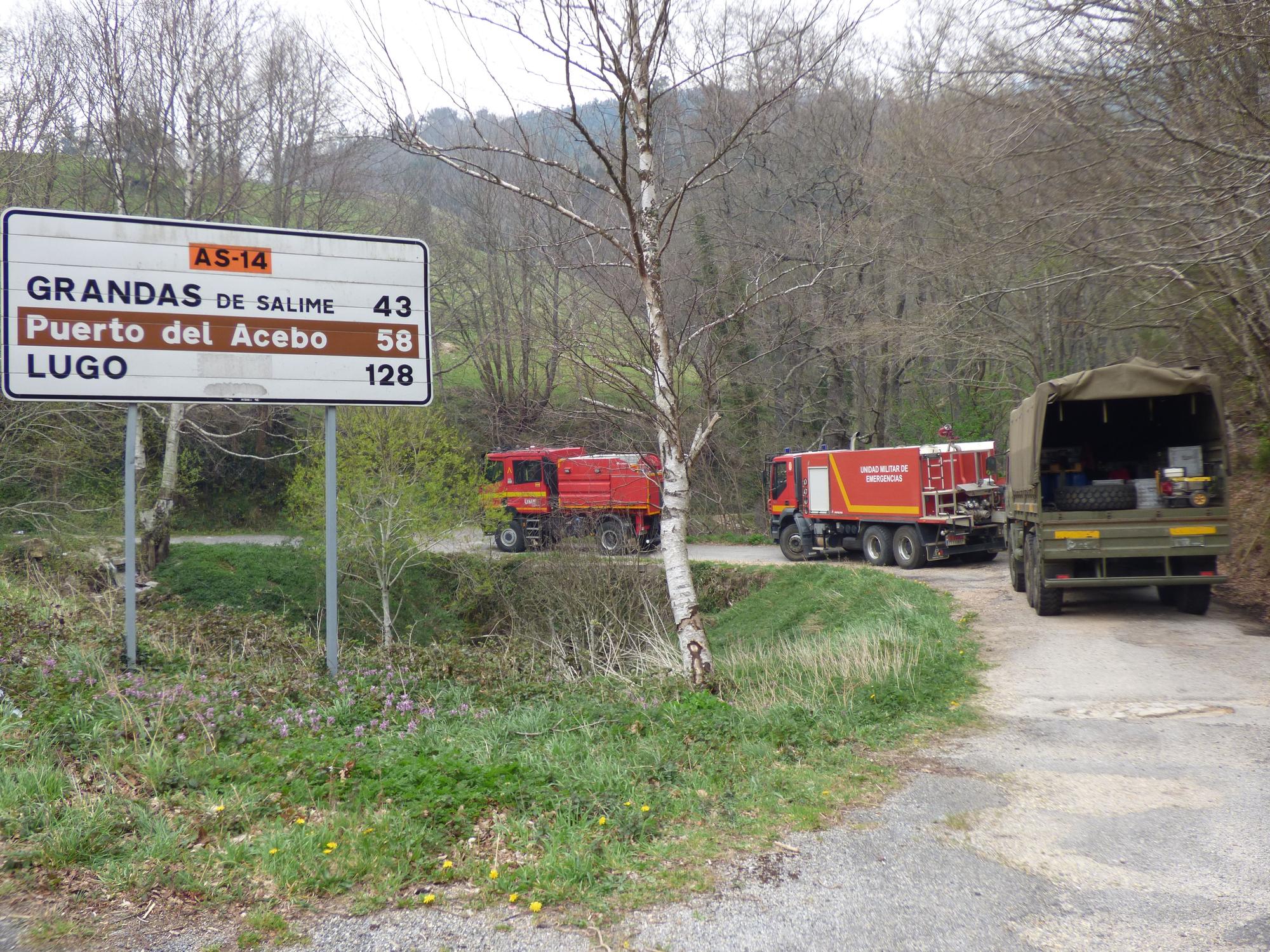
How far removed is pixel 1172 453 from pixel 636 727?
365 inches

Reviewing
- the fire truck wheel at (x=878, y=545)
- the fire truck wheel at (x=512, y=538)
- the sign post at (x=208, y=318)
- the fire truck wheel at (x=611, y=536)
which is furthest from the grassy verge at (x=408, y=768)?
the fire truck wheel at (x=512, y=538)

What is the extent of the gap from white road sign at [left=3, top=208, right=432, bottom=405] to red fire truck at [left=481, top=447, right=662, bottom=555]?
618 inches

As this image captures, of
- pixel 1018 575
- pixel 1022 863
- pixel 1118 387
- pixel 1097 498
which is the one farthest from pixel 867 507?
pixel 1022 863

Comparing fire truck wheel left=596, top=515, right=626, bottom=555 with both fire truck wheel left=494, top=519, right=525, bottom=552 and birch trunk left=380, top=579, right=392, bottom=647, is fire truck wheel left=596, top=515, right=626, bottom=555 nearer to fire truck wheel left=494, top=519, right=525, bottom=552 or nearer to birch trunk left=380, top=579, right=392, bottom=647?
fire truck wheel left=494, top=519, right=525, bottom=552

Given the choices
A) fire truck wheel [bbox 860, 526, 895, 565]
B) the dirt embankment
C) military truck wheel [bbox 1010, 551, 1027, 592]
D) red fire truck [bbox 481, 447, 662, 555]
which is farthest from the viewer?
red fire truck [bbox 481, 447, 662, 555]

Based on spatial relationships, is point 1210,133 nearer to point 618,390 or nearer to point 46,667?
point 618,390

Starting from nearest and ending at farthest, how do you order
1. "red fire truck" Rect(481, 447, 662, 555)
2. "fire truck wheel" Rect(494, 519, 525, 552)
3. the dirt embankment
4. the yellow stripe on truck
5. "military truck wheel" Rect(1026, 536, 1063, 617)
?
"military truck wheel" Rect(1026, 536, 1063, 617) < the dirt embankment < the yellow stripe on truck < "red fire truck" Rect(481, 447, 662, 555) < "fire truck wheel" Rect(494, 519, 525, 552)

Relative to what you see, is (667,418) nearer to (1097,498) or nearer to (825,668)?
(825,668)

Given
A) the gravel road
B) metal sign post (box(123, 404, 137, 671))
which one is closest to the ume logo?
the gravel road

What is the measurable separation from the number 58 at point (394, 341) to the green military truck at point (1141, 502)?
8.33m

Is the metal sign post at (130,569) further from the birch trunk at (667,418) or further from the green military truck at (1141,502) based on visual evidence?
the green military truck at (1141,502)

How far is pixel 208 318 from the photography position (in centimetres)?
722

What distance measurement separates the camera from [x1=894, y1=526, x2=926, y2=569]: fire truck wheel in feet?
68.2

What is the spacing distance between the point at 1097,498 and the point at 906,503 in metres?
9.02
